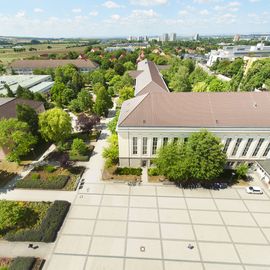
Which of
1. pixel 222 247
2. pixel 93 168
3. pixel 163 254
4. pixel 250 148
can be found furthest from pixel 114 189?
pixel 250 148

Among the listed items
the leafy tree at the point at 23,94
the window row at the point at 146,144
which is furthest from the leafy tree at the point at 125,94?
the window row at the point at 146,144

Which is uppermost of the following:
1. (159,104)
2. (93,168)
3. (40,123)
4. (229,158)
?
(159,104)

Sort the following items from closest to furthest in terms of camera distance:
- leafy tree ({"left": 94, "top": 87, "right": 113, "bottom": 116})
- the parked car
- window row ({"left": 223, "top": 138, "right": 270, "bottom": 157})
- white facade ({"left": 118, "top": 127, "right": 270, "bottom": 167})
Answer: the parked car, white facade ({"left": 118, "top": 127, "right": 270, "bottom": 167}), window row ({"left": 223, "top": 138, "right": 270, "bottom": 157}), leafy tree ({"left": 94, "top": 87, "right": 113, "bottom": 116})

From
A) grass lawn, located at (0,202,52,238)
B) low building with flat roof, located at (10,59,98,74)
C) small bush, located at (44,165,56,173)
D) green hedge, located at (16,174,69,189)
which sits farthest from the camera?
low building with flat roof, located at (10,59,98,74)

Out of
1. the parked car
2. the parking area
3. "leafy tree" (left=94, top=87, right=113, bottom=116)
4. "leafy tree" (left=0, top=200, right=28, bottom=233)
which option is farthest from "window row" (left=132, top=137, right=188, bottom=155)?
"leafy tree" (left=94, top=87, right=113, bottom=116)

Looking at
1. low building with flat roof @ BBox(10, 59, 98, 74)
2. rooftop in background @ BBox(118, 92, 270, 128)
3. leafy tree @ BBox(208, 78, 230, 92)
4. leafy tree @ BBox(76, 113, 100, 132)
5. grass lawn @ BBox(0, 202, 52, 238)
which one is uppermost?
rooftop in background @ BBox(118, 92, 270, 128)

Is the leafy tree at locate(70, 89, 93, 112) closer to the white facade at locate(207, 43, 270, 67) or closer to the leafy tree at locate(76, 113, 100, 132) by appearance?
the leafy tree at locate(76, 113, 100, 132)

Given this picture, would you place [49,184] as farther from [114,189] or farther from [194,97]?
[194,97]
